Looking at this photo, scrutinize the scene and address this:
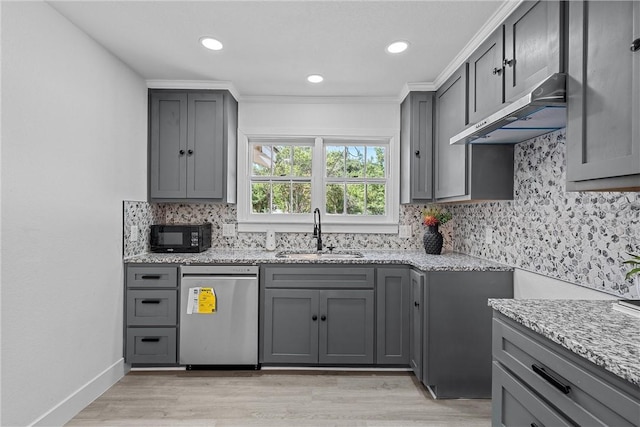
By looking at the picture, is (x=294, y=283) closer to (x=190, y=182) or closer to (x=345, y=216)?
(x=345, y=216)

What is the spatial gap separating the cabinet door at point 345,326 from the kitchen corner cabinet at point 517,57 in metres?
1.61

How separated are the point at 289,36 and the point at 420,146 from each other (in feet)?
4.96

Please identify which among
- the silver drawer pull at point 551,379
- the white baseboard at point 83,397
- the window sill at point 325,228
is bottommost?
the white baseboard at point 83,397

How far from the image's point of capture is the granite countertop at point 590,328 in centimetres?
90

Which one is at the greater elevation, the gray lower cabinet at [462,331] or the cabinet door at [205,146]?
the cabinet door at [205,146]

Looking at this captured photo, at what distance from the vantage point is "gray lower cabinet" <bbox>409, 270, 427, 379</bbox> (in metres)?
2.50

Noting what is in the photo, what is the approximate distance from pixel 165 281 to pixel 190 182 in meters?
0.90

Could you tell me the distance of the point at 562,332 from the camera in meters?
1.10

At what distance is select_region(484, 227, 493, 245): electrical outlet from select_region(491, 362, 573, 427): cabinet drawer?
145 cm

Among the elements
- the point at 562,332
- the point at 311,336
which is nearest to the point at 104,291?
the point at 311,336

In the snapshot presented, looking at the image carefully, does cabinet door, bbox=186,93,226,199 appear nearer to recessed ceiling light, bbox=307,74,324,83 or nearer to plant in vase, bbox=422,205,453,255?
recessed ceiling light, bbox=307,74,324,83

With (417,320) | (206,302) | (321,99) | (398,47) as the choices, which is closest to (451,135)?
(398,47)

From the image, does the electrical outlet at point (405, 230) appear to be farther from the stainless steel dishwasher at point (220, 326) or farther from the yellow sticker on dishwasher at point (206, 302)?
the yellow sticker on dishwasher at point (206, 302)

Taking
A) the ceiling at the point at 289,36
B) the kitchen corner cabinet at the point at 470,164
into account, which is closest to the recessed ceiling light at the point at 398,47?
the ceiling at the point at 289,36
